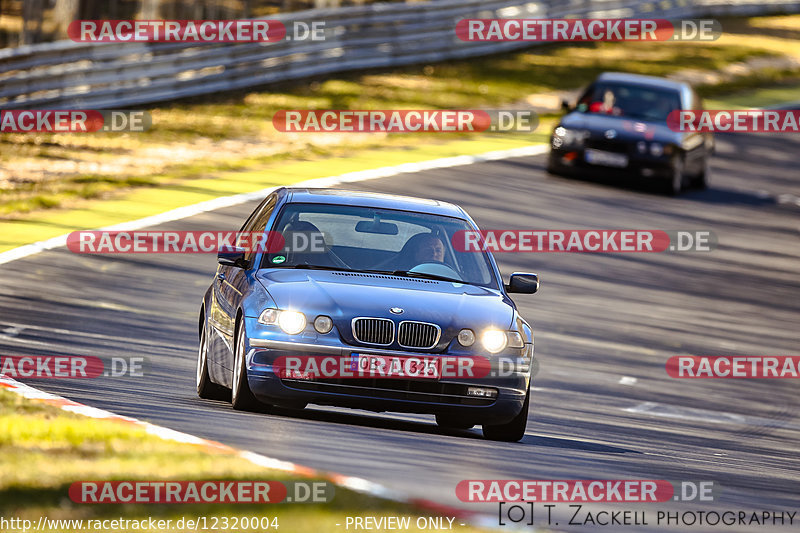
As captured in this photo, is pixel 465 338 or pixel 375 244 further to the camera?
pixel 375 244

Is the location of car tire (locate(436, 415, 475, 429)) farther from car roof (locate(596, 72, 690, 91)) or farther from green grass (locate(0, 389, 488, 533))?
car roof (locate(596, 72, 690, 91))

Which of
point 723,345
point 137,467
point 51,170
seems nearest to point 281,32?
point 51,170

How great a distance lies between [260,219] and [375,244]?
862mm

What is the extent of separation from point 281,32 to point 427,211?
18.6 m

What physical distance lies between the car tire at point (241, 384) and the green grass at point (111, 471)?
1292 mm

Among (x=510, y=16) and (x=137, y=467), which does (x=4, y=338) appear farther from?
(x=510, y=16)

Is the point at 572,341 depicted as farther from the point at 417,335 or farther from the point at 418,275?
the point at 417,335

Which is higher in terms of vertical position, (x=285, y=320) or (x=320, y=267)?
(x=320, y=267)

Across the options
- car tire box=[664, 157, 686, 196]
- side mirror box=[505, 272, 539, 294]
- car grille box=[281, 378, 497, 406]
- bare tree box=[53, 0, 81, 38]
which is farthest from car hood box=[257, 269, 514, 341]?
bare tree box=[53, 0, 81, 38]

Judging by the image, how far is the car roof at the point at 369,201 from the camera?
10.8m

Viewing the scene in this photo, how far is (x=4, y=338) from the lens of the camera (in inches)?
500

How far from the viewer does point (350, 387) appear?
30.8 feet

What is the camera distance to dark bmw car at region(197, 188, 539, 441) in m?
9.42

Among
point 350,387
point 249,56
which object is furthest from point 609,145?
point 350,387
